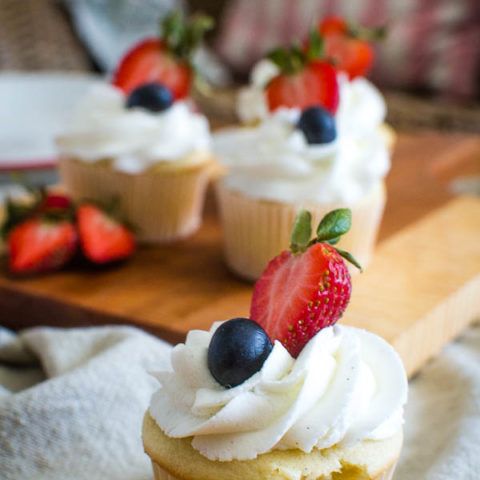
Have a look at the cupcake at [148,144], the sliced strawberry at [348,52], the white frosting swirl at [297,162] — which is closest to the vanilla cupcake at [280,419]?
the white frosting swirl at [297,162]

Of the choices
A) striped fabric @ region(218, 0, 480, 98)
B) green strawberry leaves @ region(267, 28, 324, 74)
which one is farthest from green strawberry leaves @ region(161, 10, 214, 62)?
striped fabric @ region(218, 0, 480, 98)

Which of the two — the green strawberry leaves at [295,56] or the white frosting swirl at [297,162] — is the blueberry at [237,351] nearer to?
the white frosting swirl at [297,162]

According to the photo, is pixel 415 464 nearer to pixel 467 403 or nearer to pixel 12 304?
pixel 467 403

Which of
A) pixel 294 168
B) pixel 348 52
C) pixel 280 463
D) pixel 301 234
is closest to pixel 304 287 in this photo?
pixel 301 234

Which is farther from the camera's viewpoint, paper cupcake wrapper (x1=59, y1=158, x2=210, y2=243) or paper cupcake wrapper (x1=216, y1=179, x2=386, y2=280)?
paper cupcake wrapper (x1=59, y1=158, x2=210, y2=243)

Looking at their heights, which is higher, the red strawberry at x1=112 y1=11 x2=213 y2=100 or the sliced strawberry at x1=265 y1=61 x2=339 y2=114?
the sliced strawberry at x1=265 y1=61 x2=339 y2=114

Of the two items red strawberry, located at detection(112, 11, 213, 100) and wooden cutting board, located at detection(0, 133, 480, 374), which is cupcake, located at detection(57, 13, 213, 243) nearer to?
red strawberry, located at detection(112, 11, 213, 100)

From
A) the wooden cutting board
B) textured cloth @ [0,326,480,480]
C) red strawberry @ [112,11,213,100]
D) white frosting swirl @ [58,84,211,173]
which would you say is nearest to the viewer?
textured cloth @ [0,326,480,480]

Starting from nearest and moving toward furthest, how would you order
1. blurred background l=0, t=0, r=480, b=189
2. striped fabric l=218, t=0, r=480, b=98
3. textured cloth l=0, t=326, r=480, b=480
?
textured cloth l=0, t=326, r=480, b=480, blurred background l=0, t=0, r=480, b=189, striped fabric l=218, t=0, r=480, b=98

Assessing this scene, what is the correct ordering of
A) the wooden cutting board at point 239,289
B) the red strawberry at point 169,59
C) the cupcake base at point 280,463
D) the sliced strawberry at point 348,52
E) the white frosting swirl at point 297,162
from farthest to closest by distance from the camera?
the sliced strawberry at point 348,52 < the red strawberry at point 169,59 < the white frosting swirl at point 297,162 < the wooden cutting board at point 239,289 < the cupcake base at point 280,463
